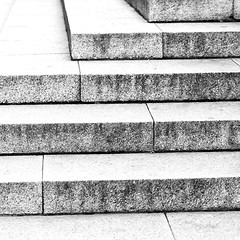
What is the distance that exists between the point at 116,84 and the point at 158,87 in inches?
12.5

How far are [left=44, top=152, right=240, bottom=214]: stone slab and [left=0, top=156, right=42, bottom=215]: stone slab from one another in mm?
58

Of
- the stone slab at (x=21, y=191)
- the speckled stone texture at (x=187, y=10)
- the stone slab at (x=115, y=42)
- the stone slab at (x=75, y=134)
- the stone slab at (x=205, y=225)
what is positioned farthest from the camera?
the speckled stone texture at (x=187, y=10)

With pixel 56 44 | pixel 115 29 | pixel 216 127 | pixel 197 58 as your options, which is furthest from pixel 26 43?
pixel 216 127

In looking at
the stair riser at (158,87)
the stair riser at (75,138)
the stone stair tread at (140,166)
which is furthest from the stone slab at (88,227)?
the stair riser at (158,87)

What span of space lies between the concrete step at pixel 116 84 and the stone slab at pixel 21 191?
0.80 metres

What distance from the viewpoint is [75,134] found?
15.1ft

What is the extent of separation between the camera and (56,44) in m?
6.10

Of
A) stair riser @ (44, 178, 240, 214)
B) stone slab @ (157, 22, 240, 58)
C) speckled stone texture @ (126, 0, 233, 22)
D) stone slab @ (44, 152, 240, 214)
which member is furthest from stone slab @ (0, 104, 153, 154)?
speckled stone texture @ (126, 0, 233, 22)

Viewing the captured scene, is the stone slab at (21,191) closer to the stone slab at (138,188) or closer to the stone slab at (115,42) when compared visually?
the stone slab at (138,188)

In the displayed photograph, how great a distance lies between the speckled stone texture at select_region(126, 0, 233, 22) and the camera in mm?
5895

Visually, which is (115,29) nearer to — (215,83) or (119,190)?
(215,83)

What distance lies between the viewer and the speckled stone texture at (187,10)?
5895 mm

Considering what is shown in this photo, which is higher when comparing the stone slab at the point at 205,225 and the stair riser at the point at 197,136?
the stair riser at the point at 197,136

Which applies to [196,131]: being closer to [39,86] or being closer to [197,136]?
[197,136]
